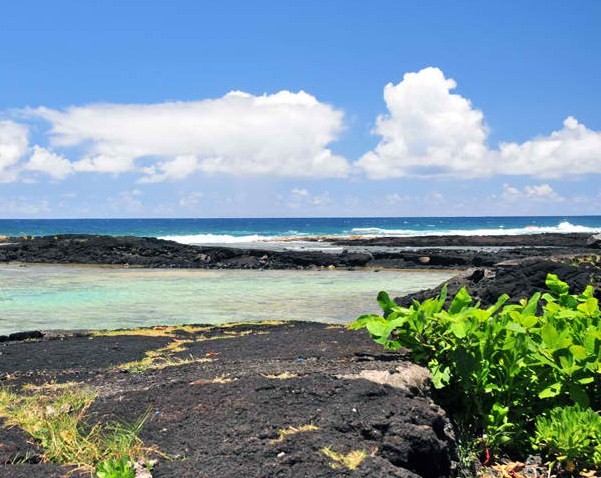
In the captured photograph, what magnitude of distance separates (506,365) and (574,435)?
1.74 feet

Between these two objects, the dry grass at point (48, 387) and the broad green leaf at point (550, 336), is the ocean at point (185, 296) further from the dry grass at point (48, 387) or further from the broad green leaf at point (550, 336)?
the broad green leaf at point (550, 336)

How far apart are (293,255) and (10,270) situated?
13459mm

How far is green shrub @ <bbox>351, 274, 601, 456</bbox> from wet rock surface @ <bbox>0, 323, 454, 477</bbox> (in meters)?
0.27

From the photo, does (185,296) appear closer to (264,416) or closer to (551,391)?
(264,416)

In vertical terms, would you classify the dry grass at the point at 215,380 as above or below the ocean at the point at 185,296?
above

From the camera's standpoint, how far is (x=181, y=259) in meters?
33.4

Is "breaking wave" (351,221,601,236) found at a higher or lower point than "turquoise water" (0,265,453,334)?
higher

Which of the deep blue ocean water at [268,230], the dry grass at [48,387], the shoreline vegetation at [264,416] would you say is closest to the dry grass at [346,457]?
the shoreline vegetation at [264,416]

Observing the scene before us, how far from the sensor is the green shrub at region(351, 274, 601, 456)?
348cm

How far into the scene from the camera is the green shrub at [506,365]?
348 centimetres

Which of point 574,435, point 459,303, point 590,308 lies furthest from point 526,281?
point 574,435

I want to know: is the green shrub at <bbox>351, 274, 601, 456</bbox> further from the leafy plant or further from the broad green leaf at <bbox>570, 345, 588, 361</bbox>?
the leafy plant

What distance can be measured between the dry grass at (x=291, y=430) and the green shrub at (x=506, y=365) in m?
0.84

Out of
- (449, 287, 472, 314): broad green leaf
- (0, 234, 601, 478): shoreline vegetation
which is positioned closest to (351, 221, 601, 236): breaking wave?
(0, 234, 601, 478): shoreline vegetation
